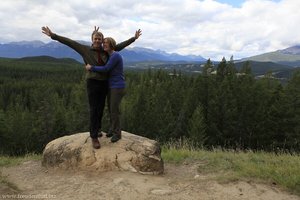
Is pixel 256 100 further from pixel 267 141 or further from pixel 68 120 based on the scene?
pixel 68 120

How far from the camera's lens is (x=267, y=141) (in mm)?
48062

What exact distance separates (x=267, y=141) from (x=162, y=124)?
544 inches

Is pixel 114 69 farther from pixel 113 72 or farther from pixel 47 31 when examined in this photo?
pixel 47 31

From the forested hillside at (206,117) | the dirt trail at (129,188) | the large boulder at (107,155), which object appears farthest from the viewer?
the forested hillside at (206,117)

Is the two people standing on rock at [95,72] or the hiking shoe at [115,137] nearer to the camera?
the two people standing on rock at [95,72]

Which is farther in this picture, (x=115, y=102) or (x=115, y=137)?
(x=115, y=137)

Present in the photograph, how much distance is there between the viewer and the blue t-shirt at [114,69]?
8.79m

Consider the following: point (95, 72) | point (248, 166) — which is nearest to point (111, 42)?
point (95, 72)

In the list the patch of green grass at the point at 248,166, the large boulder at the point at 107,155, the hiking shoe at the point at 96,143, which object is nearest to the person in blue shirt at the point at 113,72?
the hiking shoe at the point at 96,143

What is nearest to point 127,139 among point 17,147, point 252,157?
point 252,157

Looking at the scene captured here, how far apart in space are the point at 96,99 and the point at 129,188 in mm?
2498

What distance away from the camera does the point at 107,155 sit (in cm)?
924

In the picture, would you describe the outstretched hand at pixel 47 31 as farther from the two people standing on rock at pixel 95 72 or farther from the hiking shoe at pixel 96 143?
the hiking shoe at pixel 96 143

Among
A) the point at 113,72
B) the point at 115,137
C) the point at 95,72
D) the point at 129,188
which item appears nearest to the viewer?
the point at 129,188
